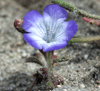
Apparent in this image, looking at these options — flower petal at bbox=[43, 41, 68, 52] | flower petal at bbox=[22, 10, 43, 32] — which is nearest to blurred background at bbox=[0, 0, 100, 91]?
flower petal at bbox=[43, 41, 68, 52]

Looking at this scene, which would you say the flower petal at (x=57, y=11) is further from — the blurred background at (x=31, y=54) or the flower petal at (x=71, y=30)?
the blurred background at (x=31, y=54)

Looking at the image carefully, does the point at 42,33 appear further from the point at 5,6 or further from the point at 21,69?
the point at 5,6

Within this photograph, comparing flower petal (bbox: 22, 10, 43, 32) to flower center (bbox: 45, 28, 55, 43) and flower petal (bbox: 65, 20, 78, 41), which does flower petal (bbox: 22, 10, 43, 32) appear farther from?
flower petal (bbox: 65, 20, 78, 41)

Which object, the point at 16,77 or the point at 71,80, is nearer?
the point at 71,80

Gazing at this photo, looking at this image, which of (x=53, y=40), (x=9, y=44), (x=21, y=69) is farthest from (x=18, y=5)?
(x=53, y=40)

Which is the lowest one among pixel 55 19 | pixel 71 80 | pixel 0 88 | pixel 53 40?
pixel 0 88

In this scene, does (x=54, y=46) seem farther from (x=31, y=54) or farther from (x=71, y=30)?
(x=31, y=54)

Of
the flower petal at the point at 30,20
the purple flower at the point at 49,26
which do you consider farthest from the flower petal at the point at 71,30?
the flower petal at the point at 30,20

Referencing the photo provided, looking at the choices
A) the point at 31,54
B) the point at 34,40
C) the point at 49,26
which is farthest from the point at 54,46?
the point at 31,54
